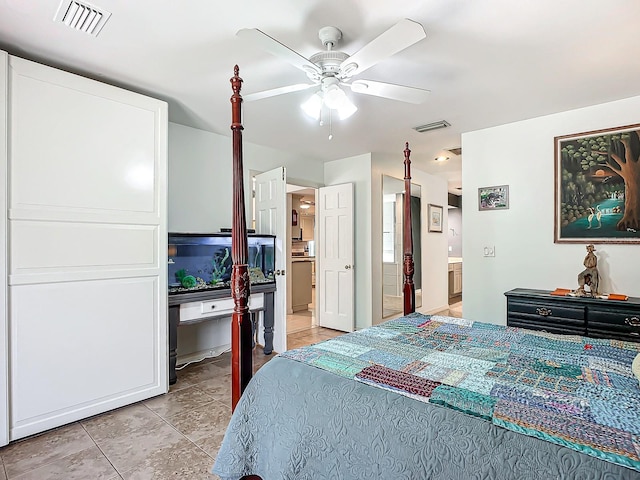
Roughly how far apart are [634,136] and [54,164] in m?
4.34

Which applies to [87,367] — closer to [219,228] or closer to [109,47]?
[219,228]

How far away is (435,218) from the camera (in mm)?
6035

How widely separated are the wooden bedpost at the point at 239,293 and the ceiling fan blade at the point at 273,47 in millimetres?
155

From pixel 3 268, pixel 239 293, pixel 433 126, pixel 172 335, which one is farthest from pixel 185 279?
pixel 433 126

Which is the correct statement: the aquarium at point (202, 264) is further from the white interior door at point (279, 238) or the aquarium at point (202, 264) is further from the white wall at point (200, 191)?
the white wall at point (200, 191)

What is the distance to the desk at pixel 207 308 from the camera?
9.93ft

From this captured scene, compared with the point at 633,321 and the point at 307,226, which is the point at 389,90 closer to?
the point at 633,321

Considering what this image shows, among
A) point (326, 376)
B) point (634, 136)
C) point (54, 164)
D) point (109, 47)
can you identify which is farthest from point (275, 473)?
point (634, 136)

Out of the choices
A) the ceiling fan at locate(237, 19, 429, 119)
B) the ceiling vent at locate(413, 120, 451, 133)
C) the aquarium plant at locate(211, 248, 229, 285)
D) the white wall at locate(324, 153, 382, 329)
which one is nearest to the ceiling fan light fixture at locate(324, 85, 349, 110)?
the ceiling fan at locate(237, 19, 429, 119)

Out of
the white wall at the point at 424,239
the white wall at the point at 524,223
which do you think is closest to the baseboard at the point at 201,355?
the white wall at the point at 424,239

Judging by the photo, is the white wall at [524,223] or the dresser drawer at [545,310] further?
the white wall at [524,223]

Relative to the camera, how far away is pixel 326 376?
4.60ft

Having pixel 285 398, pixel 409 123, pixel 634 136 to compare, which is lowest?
pixel 285 398

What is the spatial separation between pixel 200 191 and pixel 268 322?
1.57m
